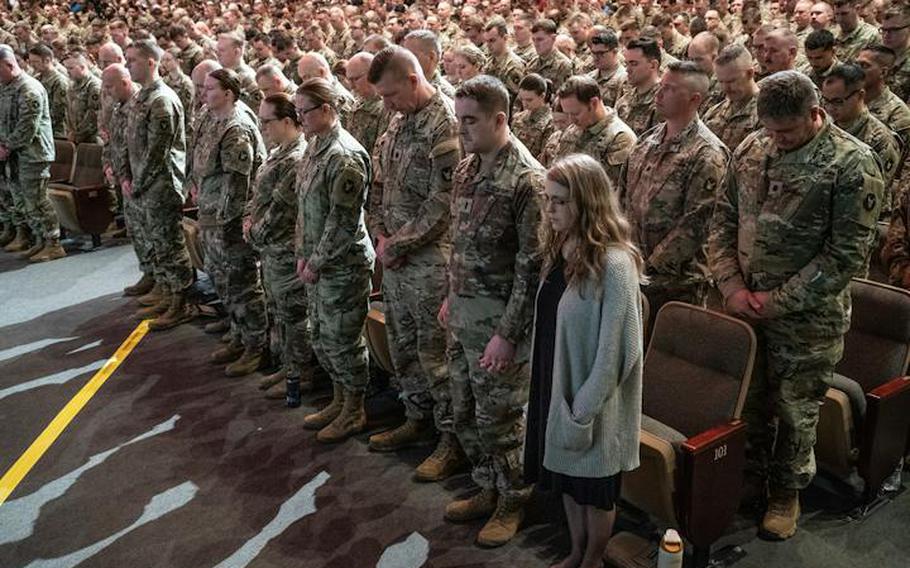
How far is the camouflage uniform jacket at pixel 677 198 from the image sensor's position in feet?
11.3

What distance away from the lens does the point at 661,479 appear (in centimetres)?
285

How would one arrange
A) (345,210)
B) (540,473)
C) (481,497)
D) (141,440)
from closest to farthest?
(540,473) → (481,497) → (345,210) → (141,440)

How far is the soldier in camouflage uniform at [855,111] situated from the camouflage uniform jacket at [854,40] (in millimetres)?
3408

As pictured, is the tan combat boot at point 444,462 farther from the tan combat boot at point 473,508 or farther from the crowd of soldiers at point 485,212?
the tan combat boot at point 473,508

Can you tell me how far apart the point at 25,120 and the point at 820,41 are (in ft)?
19.7

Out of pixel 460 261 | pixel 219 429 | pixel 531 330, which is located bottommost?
pixel 219 429

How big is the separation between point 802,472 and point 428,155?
1.91 metres

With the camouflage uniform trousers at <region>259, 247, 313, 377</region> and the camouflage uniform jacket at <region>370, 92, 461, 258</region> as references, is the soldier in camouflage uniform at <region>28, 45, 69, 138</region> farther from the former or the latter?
the camouflage uniform jacket at <region>370, 92, 461, 258</region>

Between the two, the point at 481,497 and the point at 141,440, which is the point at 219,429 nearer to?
the point at 141,440

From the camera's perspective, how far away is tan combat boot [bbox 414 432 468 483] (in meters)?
3.72

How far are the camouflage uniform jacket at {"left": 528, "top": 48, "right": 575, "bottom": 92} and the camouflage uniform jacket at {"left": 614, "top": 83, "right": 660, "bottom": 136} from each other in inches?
90.8

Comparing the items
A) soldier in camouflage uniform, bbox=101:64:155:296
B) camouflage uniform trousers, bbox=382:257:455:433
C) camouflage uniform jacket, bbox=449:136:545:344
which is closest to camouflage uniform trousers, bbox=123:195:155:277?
soldier in camouflage uniform, bbox=101:64:155:296

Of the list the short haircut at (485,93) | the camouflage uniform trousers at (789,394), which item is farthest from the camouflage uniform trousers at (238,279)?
the camouflage uniform trousers at (789,394)

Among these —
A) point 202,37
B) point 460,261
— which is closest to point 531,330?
point 460,261
